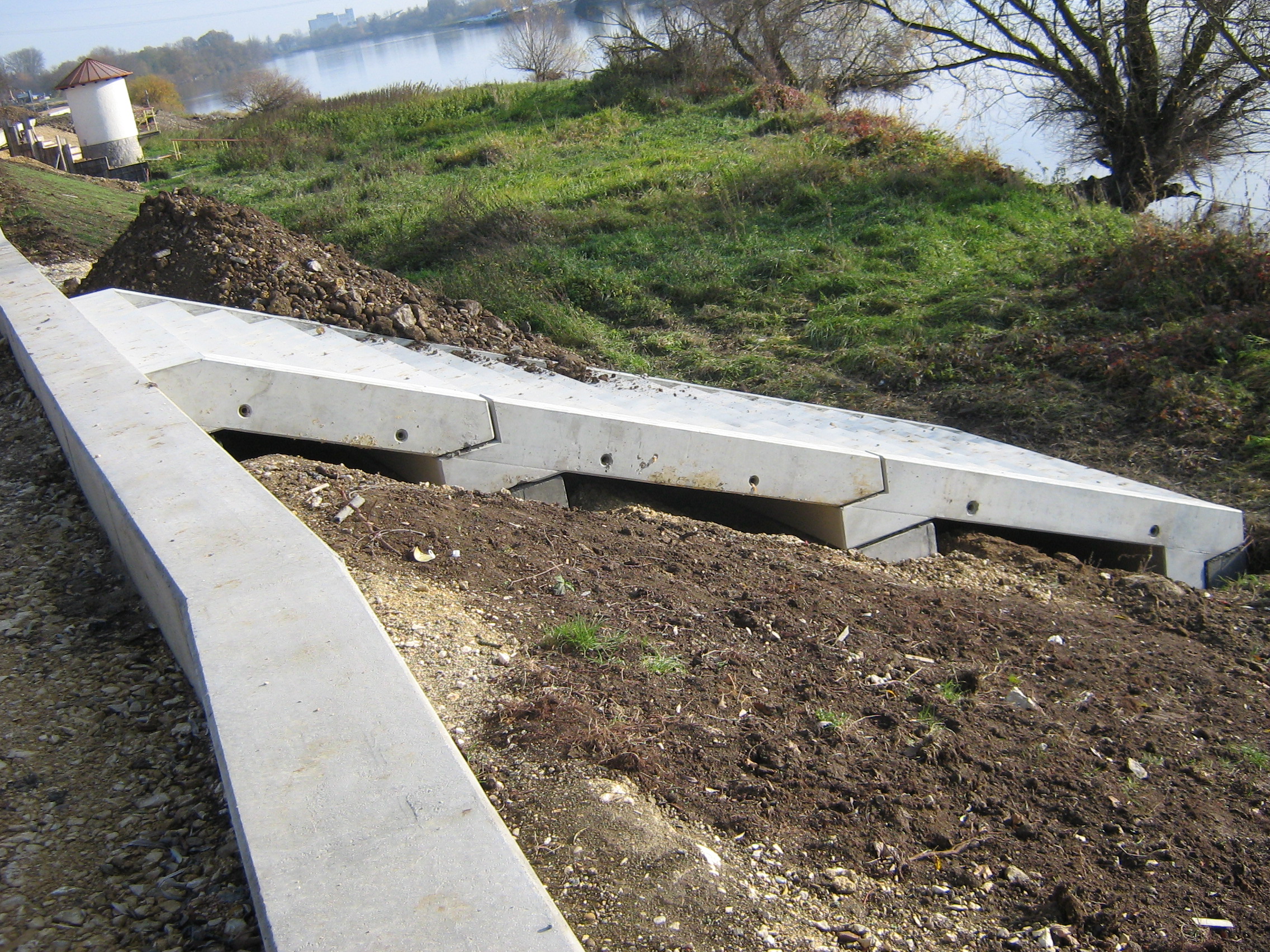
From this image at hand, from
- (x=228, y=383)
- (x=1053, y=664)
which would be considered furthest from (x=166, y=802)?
(x=1053, y=664)

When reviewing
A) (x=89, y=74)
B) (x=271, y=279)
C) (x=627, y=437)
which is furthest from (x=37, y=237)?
(x=89, y=74)

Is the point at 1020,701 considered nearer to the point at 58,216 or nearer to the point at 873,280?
the point at 873,280

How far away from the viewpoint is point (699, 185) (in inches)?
492

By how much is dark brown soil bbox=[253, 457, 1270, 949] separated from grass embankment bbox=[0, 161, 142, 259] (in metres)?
7.76

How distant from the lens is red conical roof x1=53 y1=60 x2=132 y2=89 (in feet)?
81.5

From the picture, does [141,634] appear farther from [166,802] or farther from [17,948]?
[17,948]

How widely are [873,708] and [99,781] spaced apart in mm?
2067

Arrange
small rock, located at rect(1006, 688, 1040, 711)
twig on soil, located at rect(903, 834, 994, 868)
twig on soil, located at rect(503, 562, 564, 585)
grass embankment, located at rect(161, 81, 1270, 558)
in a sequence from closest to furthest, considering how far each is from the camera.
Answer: twig on soil, located at rect(903, 834, 994, 868) < small rock, located at rect(1006, 688, 1040, 711) < twig on soil, located at rect(503, 562, 564, 585) < grass embankment, located at rect(161, 81, 1270, 558)

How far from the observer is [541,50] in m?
34.9

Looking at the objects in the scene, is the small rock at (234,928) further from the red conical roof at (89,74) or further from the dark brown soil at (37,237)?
the red conical roof at (89,74)

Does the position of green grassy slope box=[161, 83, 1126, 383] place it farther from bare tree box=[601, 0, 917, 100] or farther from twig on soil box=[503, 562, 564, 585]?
twig on soil box=[503, 562, 564, 585]

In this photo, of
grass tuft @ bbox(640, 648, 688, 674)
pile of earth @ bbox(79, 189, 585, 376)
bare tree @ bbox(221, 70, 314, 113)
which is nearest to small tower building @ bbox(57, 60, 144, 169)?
bare tree @ bbox(221, 70, 314, 113)

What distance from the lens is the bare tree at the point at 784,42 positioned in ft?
48.1

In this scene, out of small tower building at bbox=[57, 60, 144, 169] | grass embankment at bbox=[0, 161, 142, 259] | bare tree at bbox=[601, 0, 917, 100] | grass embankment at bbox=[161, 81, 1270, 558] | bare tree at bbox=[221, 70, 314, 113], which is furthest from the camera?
bare tree at bbox=[221, 70, 314, 113]
